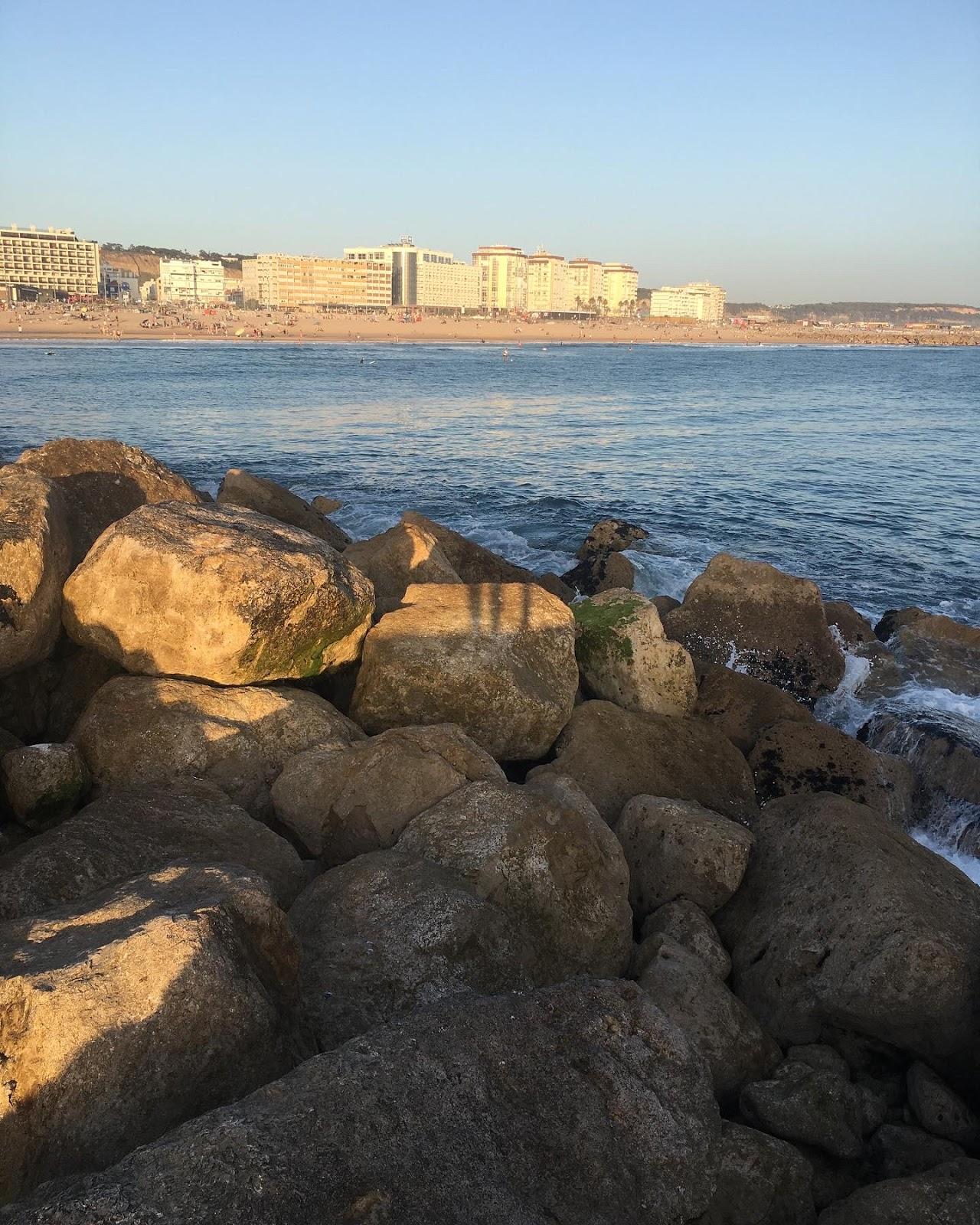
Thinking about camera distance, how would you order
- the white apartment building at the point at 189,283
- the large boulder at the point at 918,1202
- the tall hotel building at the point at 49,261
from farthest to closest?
the white apartment building at the point at 189,283 < the tall hotel building at the point at 49,261 < the large boulder at the point at 918,1202

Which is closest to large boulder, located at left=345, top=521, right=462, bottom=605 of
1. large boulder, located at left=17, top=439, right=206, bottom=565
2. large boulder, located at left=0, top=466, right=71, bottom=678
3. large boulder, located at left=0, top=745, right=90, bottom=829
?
large boulder, located at left=17, top=439, right=206, bottom=565

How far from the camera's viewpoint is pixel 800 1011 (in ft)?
16.4

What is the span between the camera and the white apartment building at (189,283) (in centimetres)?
19538

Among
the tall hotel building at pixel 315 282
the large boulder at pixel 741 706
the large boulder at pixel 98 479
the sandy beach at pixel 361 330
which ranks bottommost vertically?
the large boulder at pixel 741 706

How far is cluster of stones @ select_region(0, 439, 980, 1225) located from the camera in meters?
2.97

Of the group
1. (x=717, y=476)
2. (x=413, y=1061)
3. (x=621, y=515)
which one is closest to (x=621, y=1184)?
(x=413, y=1061)

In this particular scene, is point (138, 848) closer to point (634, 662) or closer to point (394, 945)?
point (394, 945)

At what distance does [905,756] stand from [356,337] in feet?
371

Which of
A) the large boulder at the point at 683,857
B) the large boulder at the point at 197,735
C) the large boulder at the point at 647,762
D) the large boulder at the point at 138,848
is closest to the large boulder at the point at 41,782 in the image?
the large boulder at the point at 197,735

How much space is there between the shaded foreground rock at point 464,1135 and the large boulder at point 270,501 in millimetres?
9032

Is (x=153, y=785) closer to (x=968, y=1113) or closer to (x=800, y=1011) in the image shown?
(x=800, y=1011)

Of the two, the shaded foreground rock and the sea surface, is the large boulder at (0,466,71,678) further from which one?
the sea surface

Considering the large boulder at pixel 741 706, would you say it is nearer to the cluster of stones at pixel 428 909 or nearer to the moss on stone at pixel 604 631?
the cluster of stones at pixel 428 909

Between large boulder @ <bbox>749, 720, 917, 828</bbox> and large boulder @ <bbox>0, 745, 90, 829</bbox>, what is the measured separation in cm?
510
